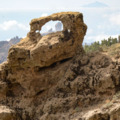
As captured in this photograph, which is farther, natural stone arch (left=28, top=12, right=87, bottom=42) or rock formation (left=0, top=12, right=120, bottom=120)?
natural stone arch (left=28, top=12, right=87, bottom=42)

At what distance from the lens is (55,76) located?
53.7 ft

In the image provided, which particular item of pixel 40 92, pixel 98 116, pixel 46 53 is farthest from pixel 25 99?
pixel 98 116

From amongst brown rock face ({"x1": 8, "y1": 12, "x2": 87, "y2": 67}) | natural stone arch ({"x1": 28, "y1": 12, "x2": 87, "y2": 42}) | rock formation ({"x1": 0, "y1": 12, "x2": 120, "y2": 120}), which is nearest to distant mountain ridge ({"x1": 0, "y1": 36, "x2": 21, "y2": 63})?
natural stone arch ({"x1": 28, "y1": 12, "x2": 87, "y2": 42})

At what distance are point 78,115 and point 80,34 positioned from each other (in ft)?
17.7

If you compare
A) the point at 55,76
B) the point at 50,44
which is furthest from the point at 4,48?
the point at 50,44

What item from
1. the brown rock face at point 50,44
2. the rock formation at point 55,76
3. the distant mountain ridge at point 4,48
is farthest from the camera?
the distant mountain ridge at point 4,48

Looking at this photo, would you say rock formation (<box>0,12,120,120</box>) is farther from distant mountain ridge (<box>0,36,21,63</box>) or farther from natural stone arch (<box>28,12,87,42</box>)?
distant mountain ridge (<box>0,36,21,63</box>)

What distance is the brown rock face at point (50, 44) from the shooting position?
52.1 ft

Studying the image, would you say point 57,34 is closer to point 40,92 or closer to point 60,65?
point 60,65

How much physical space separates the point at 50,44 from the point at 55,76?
6.53 feet

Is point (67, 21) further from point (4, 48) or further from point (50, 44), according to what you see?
point (4, 48)

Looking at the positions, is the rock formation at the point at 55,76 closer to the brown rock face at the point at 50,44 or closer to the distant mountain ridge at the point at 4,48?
the brown rock face at the point at 50,44

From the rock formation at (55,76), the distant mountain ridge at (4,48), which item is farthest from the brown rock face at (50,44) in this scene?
the distant mountain ridge at (4,48)

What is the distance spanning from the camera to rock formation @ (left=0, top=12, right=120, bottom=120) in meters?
14.7
